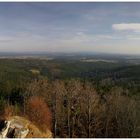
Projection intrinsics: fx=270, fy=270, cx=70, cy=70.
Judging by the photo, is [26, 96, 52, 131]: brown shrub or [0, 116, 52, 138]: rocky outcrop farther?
[26, 96, 52, 131]: brown shrub

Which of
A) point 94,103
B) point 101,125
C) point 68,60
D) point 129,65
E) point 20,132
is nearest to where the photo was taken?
point 20,132

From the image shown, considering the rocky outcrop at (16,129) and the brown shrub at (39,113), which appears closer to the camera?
the rocky outcrop at (16,129)

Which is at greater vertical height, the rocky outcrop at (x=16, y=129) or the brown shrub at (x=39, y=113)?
the rocky outcrop at (x=16, y=129)

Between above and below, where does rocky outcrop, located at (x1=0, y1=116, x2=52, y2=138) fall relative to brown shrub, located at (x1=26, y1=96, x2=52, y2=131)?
above

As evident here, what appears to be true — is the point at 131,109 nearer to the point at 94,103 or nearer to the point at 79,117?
the point at 94,103

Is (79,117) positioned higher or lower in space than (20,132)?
lower

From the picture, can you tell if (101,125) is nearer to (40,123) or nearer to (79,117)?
(79,117)

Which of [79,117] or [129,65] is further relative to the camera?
[129,65]

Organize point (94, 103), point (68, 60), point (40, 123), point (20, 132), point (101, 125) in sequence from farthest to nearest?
point (68, 60)
point (101, 125)
point (94, 103)
point (40, 123)
point (20, 132)

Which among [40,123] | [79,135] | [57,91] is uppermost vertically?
[57,91]

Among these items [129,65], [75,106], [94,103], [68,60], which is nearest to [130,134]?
[94,103]
